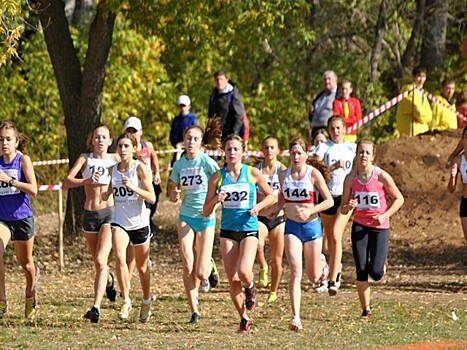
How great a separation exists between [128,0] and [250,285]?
6986mm

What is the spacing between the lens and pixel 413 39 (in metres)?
29.7

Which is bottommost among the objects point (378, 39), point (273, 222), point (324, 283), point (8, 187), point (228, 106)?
point (324, 283)

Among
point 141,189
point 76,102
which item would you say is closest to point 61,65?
point 76,102

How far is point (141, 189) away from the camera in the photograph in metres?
12.7

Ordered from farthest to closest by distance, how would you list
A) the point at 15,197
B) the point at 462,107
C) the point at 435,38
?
the point at 435,38 < the point at 462,107 < the point at 15,197

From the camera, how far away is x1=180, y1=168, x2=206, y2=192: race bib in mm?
13211

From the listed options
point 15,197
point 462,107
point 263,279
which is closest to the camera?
point 15,197

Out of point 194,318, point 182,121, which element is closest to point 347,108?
point 182,121

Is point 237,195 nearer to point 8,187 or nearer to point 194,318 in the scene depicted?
point 194,318

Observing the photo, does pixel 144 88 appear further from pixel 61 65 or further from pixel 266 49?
pixel 61 65

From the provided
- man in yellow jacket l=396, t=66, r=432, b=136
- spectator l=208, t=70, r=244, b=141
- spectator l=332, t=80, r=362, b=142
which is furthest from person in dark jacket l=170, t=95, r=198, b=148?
man in yellow jacket l=396, t=66, r=432, b=136

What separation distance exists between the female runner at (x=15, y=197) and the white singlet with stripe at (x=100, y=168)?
0.64m

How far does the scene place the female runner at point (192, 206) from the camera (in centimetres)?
1293

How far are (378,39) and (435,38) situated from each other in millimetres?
1295
